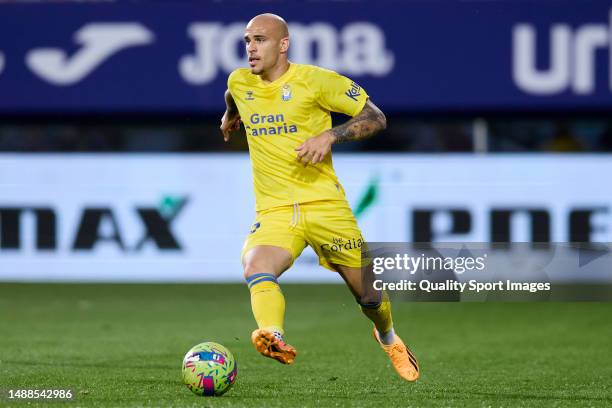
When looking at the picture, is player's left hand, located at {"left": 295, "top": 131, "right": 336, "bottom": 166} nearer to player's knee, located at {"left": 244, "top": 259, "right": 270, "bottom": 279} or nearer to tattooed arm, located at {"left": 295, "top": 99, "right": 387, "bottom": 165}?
tattooed arm, located at {"left": 295, "top": 99, "right": 387, "bottom": 165}

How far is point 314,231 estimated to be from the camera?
22.5 ft

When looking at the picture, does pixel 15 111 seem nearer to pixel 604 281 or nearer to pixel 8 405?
pixel 604 281

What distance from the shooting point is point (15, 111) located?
14.3 m

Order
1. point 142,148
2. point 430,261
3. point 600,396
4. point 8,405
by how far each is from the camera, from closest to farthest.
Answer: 1. point 8,405
2. point 600,396
3. point 430,261
4. point 142,148

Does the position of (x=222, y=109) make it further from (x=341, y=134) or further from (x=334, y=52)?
(x=341, y=134)

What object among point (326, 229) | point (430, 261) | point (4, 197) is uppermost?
point (326, 229)

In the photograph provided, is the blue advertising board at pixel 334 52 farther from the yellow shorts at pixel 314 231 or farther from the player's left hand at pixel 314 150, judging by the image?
the player's left hand at pixel 314 150

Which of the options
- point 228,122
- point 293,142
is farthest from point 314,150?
point 228,122

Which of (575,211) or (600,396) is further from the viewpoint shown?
(575,211)

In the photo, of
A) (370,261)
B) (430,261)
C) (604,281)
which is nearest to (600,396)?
(370,261)

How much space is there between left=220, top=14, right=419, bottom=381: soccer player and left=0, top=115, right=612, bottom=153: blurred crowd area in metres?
7.29

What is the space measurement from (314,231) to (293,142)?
0.51 metres

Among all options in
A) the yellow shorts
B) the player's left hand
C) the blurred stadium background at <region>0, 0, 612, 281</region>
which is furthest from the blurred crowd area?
the player's left hand

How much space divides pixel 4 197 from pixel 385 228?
425 centimetres
